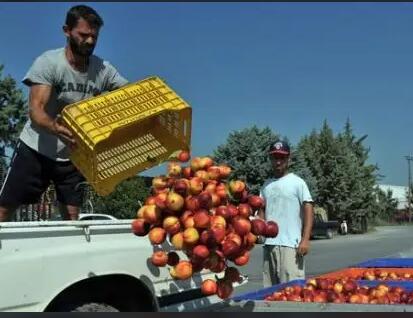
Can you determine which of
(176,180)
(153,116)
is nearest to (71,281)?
(176,180)

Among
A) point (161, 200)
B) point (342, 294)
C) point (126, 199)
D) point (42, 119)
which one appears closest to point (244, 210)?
point (161, 200)

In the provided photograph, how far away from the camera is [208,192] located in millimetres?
3152

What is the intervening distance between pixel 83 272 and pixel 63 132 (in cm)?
94

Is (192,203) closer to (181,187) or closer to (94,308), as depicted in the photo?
(181,187)

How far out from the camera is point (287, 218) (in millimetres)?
6008

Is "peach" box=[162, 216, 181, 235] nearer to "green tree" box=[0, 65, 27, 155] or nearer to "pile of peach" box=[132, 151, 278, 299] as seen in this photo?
"pile of peach" box=[132, 151, 278, 299]

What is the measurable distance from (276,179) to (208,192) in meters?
3.13

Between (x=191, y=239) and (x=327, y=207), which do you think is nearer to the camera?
(x=191, y=239)

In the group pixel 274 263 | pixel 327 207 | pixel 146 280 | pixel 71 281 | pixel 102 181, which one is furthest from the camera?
pixel 327 207

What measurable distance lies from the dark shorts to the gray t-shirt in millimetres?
65

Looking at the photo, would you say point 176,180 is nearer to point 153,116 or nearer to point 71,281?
point 71,281

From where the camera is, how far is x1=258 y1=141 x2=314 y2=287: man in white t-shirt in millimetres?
5984

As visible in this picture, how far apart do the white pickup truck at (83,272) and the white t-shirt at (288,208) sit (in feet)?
5.76

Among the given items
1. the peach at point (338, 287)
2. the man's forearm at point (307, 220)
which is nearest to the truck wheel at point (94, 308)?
the peach at point (338, 287)
